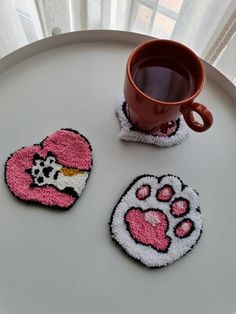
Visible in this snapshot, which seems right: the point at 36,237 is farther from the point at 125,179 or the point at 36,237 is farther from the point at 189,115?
the point at 189,115

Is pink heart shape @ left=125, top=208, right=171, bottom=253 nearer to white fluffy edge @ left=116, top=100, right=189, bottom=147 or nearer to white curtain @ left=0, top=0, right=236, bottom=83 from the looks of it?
white fluffy edge @ left=116, top=100, right=189, bottom=147

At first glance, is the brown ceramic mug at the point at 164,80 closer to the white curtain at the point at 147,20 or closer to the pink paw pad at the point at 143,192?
the pink paw pad at the point at 143,192

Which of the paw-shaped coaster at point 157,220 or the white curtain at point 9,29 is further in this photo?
the white curtain at point 9,29

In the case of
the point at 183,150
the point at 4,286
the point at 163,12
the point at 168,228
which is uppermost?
the point at 163,12

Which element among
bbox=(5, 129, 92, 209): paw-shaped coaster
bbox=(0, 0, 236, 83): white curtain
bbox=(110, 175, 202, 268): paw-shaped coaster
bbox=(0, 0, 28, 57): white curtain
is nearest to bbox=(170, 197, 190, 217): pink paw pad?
bbox=(110, 175, 202, 268): paw-shaped coaster

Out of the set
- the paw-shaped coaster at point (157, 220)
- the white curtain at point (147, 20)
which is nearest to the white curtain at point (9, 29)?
the white curtain at point (147, 20)

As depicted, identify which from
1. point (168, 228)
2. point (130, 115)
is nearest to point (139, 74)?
point (130, 115)

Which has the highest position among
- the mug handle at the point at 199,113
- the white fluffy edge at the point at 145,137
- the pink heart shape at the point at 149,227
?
the mug handle at the point at 199,113
